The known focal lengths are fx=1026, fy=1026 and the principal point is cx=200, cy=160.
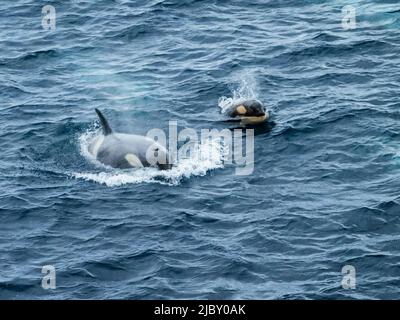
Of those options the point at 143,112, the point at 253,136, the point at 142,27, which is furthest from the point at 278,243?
the point at 142,27

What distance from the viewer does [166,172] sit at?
33375mm

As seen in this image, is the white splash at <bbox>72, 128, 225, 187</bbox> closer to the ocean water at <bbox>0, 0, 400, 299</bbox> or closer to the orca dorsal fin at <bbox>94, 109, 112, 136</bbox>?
the ocean water at <bbox>0, 0, 400, 299</bbox>

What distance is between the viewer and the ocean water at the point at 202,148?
2783cm

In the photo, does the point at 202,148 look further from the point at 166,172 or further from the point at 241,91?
the point at 241,91

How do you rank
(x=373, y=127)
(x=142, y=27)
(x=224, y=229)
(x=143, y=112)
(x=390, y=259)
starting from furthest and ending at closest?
(x=142, y=27)
(x=143, y=112)
(x=373, y=127)
(x=224, y=229)
(x=390, y=259)

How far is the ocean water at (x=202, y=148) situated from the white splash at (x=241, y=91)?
0.42 ft

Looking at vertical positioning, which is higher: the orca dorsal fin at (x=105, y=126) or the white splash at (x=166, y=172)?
the orca dorsal fin at (x=105, y=126)

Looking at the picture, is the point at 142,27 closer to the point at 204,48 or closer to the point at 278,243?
the point at 204,48

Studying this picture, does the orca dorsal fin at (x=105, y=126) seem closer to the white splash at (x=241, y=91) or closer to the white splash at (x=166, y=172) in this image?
the white splash at (x=166, y=172)

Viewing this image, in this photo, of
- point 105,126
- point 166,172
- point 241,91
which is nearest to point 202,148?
point 166,172

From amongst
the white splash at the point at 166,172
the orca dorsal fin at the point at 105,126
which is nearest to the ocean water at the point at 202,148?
the white splash at the point at 166,172

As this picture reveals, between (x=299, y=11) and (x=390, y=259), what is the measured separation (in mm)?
21906

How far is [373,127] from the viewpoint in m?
35.9

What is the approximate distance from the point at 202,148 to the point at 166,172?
89.8 inches
